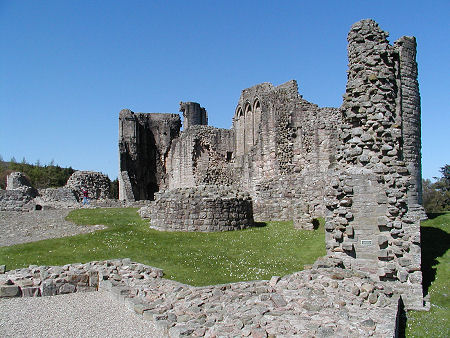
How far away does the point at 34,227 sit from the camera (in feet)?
58.7

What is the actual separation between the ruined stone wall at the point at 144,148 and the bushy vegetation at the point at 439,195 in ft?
73.0

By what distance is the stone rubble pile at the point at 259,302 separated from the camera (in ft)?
20.0

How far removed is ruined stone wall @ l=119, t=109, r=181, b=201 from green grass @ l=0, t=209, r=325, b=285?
72.0ft

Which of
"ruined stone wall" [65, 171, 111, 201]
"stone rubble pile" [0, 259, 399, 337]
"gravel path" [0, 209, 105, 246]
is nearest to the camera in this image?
"stone rubble pile" [0, 259, 399, 337]

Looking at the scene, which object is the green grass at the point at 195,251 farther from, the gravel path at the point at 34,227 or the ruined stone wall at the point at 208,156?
the ruined stone wall at the point at 208,156

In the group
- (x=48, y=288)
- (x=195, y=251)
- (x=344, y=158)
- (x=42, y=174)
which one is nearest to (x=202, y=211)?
(x=195, y=251)

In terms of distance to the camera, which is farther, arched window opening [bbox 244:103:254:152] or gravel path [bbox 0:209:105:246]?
arched window opening [bbox 244:103:254:152]

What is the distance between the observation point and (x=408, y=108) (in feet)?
53.0

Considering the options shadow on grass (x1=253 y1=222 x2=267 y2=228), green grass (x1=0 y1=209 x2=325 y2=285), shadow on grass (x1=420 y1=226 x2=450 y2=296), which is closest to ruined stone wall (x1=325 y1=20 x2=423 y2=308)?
shadow on grass (x1=420 y1=226 x2=450 y2=296)

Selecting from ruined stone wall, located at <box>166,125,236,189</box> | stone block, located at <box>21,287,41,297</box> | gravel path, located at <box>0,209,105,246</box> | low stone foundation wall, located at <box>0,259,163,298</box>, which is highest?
ruined stone wall, located at <box>166,125,236,189</box>

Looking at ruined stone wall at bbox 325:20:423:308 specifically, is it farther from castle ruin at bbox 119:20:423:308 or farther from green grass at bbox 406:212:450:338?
green grass at bbox 406:212:450:338

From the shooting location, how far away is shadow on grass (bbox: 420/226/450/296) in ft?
33.3

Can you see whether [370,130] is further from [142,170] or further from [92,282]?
[142,170]

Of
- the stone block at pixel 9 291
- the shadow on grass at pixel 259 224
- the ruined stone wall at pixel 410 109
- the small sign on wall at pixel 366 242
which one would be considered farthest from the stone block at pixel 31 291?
the ruined stone wall at pixel 410 109
